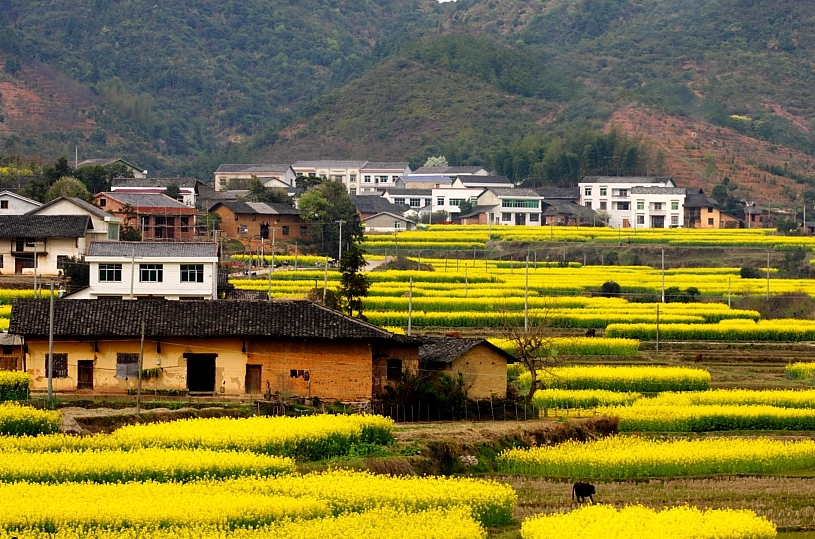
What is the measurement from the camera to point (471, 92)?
15625 centimetres

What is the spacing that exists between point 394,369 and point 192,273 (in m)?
13.6

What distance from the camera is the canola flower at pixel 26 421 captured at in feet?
110

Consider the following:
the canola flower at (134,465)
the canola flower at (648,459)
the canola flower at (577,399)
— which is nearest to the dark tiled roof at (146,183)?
the canola flower at (577,399)

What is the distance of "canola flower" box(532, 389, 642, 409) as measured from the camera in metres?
43.1

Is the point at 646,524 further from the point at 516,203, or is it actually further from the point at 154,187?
the point at 516,203

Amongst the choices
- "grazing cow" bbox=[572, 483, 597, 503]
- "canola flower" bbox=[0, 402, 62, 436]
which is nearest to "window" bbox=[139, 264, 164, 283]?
"canola flower" bbox=[0, 402, 62, 436]

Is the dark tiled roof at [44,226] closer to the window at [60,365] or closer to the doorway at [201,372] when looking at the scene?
the window at [60,365]

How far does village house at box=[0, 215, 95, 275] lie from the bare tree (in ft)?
60.9

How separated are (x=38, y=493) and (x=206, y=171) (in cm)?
12084

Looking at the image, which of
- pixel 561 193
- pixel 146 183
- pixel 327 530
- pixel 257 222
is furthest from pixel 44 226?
pixel 561 193

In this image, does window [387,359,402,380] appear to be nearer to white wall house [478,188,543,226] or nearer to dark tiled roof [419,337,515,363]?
dark tiled roof [419,337,515,363]

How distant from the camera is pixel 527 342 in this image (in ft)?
142

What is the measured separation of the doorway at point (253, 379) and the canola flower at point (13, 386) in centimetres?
550

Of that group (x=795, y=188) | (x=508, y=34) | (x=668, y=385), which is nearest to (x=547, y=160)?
(x=795, y=188)
